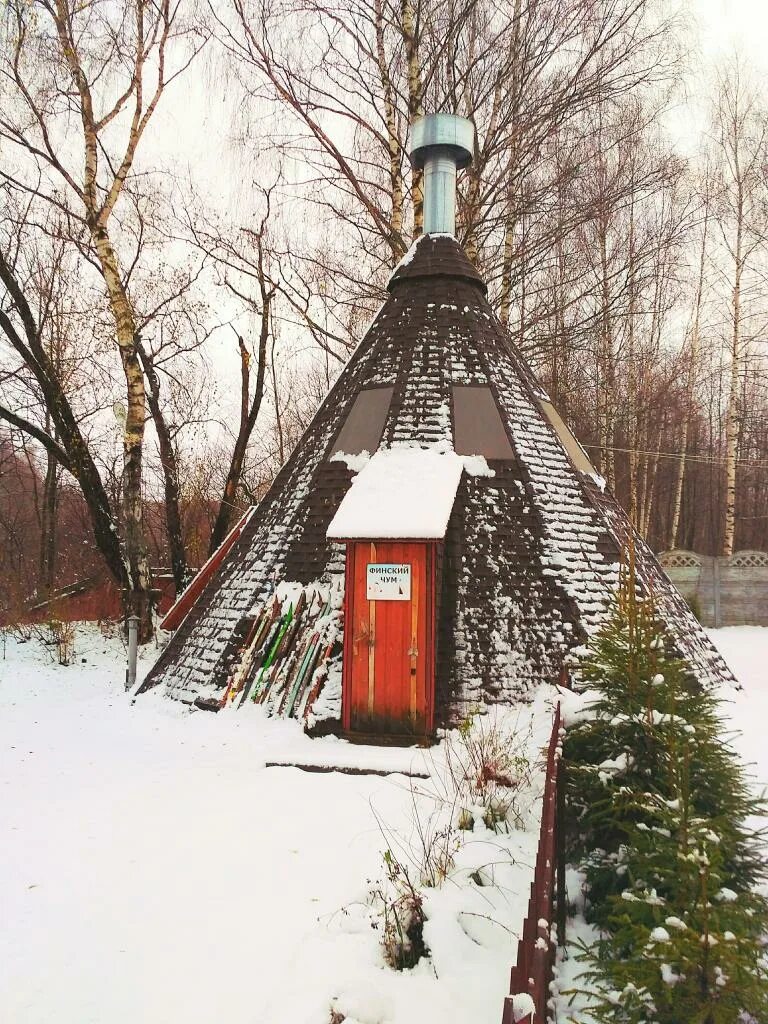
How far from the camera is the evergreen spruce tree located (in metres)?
2.16

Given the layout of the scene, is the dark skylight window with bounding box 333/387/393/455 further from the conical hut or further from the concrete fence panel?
the concrete fence panel

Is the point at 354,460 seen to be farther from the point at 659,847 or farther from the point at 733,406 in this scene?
the point at 733,406

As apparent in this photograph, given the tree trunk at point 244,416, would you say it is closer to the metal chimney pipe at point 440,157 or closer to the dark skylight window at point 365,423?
the metal chimney pipe at point 440,157

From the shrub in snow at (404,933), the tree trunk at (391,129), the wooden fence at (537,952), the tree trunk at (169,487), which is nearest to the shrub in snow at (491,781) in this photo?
the shrub in snow at (404,933)

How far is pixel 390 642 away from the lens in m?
6.45

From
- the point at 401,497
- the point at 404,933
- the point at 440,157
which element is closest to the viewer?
the point at 404,933

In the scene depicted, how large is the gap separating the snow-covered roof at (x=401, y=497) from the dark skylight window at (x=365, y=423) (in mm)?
459

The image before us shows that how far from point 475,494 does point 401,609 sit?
68.8 inches

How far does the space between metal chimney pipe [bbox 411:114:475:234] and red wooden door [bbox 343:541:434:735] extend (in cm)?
534

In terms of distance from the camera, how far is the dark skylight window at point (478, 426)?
782 centimetres

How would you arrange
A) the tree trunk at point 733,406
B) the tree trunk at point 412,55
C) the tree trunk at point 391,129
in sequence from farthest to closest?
the tree trunk at point 733,406, the tree trunk at point 391,129, the tree trunk at point 412,55

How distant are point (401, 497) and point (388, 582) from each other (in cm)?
90

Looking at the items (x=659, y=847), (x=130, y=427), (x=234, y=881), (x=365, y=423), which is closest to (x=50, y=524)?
(x=130, y=427)

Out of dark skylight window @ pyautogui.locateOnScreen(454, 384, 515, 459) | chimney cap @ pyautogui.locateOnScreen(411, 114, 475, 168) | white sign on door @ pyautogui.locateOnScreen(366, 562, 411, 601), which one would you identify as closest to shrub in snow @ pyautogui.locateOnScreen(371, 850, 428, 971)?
white sign on door @ pyautogui.locateOnScreen(366, 562, 411, 601)
